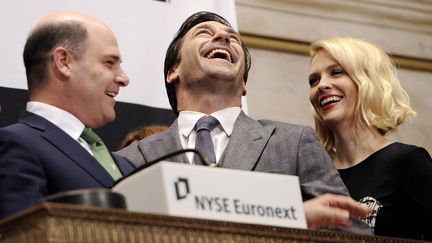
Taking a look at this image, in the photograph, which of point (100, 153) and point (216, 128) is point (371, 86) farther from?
point (100, 153)

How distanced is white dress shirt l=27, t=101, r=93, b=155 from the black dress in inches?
43.6

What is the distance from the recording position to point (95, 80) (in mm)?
3398

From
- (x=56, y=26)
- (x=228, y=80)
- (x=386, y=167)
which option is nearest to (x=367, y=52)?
(x=386, y=167)

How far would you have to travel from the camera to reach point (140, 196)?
2771 mm

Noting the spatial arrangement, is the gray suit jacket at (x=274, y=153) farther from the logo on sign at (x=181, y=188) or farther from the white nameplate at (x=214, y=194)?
the logo on sign at (x=181, y=188)

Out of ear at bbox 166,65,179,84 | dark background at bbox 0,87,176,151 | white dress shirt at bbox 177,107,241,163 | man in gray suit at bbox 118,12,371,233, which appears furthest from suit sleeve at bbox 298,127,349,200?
dark background at bbox 0,87,176,151

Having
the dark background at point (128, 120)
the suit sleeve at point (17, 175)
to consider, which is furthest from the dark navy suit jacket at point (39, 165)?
the dark background at point (128, 120)

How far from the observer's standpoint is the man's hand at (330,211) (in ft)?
10.1

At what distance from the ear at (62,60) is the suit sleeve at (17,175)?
0.33 metres

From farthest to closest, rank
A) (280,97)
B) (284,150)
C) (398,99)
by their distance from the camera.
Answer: (280,97)
(398,99)
(284,150)

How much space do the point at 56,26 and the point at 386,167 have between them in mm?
1301

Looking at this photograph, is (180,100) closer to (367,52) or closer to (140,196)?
(367,52)

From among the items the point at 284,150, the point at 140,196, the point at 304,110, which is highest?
the point at 140,196

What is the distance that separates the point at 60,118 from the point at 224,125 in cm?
67
